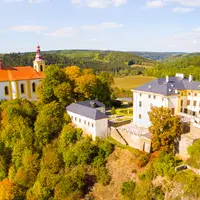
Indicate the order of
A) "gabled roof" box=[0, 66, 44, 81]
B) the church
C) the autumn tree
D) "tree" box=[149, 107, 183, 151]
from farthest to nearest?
"gabled roof" box=[0, 66, 44, 81] < the church < "tree" box=[149, 107, 183, 151] < the autumn tree

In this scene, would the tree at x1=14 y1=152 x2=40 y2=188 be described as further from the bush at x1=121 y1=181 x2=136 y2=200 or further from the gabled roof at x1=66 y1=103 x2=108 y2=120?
the bush at x1=121 y1=181 x2=136 y2=200

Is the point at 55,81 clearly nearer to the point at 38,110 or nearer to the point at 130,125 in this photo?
the point at 38,110

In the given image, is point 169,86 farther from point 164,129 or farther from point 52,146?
point 52,146

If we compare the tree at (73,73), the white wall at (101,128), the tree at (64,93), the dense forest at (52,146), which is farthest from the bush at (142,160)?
the tree at (73,73)

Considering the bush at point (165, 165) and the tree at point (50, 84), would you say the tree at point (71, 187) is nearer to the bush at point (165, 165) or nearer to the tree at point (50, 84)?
the bush at point (165, 165)

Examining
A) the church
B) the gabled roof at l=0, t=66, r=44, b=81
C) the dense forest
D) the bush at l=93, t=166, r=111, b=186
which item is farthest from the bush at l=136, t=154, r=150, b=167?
the gabled roof at l=0, t=66, r=44, b=81

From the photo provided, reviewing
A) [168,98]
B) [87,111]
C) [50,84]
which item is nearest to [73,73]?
[50,84]
